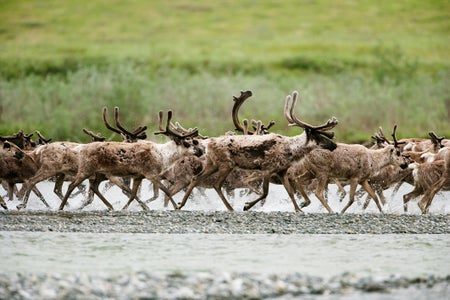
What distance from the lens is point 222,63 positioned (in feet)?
169

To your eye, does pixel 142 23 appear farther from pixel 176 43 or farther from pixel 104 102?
pixel 104 102

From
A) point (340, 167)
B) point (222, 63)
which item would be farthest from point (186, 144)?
point (222, 63)

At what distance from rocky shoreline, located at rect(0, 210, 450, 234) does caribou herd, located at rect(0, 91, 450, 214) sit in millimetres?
1271

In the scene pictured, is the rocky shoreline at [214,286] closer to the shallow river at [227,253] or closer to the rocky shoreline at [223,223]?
the shallow river at [227,253]

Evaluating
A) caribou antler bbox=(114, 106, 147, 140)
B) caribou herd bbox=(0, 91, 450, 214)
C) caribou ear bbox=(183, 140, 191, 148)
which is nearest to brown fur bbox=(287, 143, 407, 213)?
caribou herd bbox=(0, 91, 450, 214)

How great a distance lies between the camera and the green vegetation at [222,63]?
3797 centimetres

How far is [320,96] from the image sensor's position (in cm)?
4025

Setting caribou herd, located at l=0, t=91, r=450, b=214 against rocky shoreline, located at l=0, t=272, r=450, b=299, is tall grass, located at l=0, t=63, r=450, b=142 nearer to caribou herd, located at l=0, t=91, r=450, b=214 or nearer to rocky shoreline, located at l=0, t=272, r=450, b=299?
caribou herd, located at l=0, t=91, r=450, b=214

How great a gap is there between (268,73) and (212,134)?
1331cm

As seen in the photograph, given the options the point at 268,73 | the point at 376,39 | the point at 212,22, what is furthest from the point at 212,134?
the point at 212,22

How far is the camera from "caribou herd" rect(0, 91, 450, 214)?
18.5 metres

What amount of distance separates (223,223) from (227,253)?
2.57 m

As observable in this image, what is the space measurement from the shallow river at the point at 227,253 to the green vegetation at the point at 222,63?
63.3 feet

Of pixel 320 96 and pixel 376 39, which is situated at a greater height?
pixel 376 39
